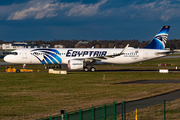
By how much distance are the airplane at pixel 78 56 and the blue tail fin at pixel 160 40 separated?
1042 millimetres

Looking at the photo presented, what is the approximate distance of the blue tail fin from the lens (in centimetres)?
→ 5969

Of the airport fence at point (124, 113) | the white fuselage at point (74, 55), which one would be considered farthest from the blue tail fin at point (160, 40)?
the airport fence at point (124, 113)

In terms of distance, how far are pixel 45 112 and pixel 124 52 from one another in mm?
37928

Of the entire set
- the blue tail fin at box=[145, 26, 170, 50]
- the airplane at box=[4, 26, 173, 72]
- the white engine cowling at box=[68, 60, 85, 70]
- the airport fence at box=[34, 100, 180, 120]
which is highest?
the blue tail fin at box=[145, 26, 170, 50]

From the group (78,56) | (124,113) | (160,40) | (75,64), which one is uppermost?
(160,40)

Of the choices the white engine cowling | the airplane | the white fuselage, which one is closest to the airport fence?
the white engine cowling

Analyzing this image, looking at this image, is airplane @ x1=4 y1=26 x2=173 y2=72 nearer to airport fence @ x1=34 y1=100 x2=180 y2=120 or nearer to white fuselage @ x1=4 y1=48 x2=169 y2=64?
white fuselage @ x1=4 y1=48 x2=169 y2=64

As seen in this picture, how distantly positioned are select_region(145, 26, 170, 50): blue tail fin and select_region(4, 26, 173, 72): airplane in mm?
1042

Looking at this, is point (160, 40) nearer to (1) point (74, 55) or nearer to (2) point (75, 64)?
(1) point (74, 55)

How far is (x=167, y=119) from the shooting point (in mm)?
16328

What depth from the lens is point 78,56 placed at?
181 ft

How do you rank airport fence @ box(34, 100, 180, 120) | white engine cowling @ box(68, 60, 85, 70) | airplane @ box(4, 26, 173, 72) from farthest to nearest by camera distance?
airplane @ box(4, 26, 173, 72) → white engine cowling @ box(68, 60, 85, 70) → airport fence @ box(34, 100, 180, 120)

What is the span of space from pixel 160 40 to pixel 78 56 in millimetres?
20299

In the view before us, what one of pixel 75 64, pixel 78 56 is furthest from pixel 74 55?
pixel 75 64
